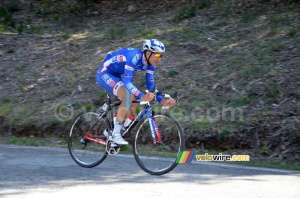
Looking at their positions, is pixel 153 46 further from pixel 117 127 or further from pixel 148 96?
pixel 117 127

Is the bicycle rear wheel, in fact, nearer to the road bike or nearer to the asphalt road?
the road bike

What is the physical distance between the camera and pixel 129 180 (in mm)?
7547

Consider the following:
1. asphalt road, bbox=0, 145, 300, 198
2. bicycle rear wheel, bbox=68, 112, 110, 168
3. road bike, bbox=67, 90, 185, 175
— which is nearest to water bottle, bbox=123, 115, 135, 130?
road bike, bbox=67, 90, 185, 175

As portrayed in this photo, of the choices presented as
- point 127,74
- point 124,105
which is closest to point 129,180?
point 124,105

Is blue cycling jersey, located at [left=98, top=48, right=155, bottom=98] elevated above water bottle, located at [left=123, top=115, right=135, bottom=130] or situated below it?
above

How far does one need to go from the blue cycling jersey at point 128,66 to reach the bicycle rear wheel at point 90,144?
81 centimetres

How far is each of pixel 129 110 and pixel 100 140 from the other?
2.64 ft

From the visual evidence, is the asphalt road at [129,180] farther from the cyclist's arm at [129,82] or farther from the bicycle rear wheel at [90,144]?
the cyclist's arm at [129,82]

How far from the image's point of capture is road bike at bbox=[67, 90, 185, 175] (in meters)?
7.86

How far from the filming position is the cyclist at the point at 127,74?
7.69m

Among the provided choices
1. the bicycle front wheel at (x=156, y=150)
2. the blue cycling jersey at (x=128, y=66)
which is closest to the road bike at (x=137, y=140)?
the bicycle front wheel at (x=156, y=150)

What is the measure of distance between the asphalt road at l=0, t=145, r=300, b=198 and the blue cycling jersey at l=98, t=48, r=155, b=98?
1311 mm

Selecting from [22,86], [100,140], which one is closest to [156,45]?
[100,140]

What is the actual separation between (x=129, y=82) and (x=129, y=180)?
1.39m
